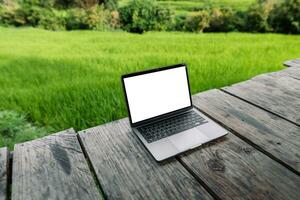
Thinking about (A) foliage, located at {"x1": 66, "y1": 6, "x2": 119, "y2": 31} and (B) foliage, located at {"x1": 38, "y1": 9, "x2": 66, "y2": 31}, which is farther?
(A) foliage, located at {"x1": 66, "y1": 6, "x2": 119, "y2": 31}

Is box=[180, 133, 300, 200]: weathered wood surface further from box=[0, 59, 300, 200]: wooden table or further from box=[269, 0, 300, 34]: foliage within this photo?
box=[269, 0, 300, 34]: foliage

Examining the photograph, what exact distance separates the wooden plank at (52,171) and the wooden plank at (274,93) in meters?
0.76

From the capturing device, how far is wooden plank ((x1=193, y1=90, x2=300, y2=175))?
74 cm

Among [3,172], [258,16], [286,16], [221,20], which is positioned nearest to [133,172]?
[3,172]

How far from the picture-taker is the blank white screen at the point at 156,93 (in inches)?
32.5

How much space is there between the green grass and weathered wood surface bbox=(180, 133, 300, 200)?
76cm

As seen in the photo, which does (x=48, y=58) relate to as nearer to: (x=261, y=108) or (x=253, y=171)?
(x=261, y=108)

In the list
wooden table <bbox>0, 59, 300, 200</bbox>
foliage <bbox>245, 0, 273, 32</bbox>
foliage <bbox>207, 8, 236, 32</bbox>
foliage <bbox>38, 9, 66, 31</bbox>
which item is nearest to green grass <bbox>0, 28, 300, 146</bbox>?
foliage <bbox>38, 9, 66, 31</bbox>

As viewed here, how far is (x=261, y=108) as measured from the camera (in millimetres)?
1000

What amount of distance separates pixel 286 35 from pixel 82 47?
8.45 ft

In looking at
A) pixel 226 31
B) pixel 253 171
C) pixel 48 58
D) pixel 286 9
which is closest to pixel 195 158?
pixel 253 171

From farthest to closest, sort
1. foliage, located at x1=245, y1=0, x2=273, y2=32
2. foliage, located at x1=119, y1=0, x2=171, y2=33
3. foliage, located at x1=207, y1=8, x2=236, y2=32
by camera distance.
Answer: foliage, located at x1=245, y1=0, x2=273, y2=32
foliage, located at x1=207, y1=8, x2=236, y2=32
foliage, located at x1=119, y1=0, x2=171, y2=33

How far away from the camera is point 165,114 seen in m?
0.88

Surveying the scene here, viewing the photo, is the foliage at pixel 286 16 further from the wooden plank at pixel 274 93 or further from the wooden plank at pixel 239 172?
the wooden plank at pixel 239 172
